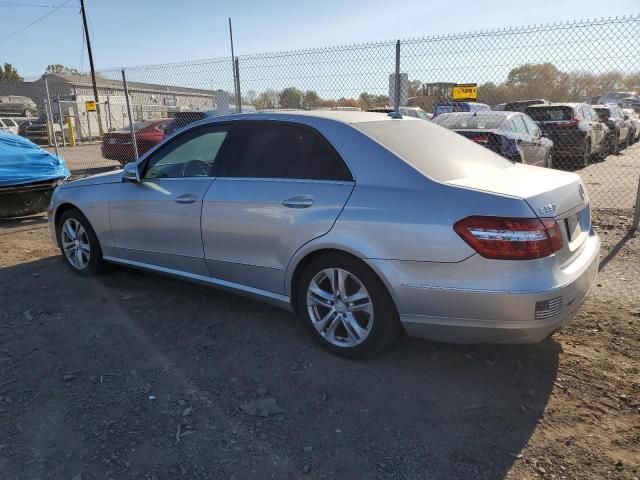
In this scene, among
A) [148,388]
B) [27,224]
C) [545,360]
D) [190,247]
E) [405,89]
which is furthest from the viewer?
[27,224]

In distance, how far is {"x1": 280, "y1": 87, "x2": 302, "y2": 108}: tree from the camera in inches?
329

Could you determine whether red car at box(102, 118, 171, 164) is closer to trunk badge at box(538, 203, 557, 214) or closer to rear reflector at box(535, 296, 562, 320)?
trunk badge at box(538, 203, 557, 214)

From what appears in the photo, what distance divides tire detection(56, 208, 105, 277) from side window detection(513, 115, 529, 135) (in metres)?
7.42

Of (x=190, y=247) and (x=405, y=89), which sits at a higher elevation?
(x=405, y=89)

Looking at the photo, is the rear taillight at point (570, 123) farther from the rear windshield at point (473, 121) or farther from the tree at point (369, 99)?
the tree at point (369, 99)

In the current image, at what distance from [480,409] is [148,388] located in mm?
1965

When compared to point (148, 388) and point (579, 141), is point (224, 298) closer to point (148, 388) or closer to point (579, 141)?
point (148, 388)

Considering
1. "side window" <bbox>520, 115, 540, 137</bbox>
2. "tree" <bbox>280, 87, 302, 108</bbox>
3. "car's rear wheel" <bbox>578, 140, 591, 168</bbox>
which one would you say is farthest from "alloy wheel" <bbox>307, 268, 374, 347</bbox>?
"car's rear wheel" <bbox>578, 140, 591, 168</bbox>

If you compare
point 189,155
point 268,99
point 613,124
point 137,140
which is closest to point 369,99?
point 268,99

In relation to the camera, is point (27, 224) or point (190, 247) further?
point (27, 224)

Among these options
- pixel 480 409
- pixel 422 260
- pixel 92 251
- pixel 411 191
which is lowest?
pixel 480 409

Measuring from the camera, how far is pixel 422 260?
296 centimetres

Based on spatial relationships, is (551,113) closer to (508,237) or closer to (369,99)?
(369,99)

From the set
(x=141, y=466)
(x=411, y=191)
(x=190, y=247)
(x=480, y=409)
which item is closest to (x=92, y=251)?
(x=190, y=247)
